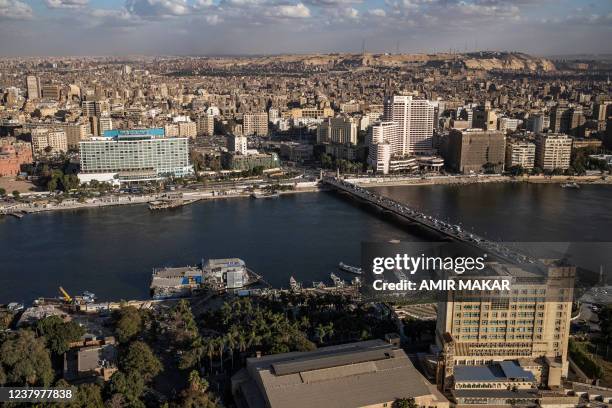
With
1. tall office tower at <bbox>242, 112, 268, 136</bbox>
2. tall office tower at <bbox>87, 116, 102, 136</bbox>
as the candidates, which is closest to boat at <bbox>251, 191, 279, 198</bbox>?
tall office tower at <bbox>87, 116, 102, 136</bbox>

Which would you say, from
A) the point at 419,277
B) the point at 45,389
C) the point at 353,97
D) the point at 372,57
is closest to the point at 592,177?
the point at 419,277

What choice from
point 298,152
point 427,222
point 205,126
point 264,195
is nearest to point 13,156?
point 264,195

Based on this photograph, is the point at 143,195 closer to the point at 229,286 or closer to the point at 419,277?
the point at 229,286

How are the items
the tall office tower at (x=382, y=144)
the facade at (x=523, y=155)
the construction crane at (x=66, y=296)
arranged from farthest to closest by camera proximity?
the facade at (x=523, y=155), the tall office tower at (x=382, y=144), the construction crane at (x=66, y=296)

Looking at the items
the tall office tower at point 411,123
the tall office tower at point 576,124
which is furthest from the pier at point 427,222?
the tall office tower at point 576,124

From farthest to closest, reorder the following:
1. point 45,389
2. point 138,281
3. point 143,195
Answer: point 143,195
point 138,281
point 45,389

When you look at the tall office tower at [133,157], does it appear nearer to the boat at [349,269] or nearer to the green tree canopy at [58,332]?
the boat at [349,269]
